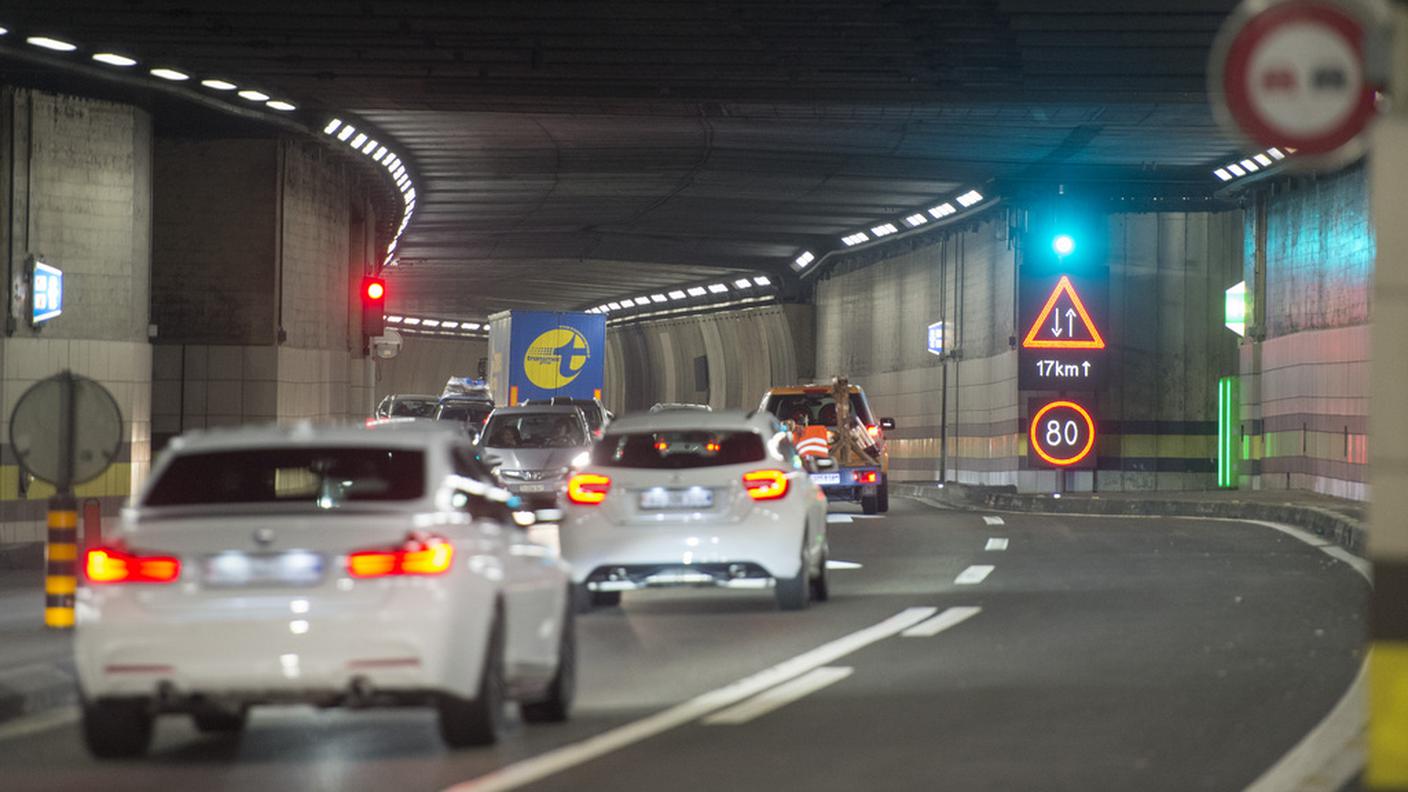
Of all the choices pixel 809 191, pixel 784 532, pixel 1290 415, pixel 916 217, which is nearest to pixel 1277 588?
pixel 784 532

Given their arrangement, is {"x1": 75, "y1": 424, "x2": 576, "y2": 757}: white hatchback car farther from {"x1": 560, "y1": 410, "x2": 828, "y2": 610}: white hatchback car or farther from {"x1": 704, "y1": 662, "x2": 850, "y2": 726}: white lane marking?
{"x1": 560, "y1": 410, "x2": 828, "y2": 610}: white hatchback car

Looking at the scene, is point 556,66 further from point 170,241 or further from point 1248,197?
point 1248,197

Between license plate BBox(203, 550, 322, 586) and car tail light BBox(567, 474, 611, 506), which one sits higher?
car tail light BBox(567, 474, 611, 506)

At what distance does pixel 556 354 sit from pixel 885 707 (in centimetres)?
3652

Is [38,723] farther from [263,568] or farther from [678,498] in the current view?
[678,498]

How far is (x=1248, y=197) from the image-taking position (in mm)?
38250

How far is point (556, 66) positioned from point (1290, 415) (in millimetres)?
15292

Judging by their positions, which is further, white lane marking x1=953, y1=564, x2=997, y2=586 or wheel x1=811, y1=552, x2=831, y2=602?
white lane marking x1=953, y1=564, x2=997, y2=586

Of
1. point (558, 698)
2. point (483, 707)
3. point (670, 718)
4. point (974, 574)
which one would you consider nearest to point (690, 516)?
point (974, 574)

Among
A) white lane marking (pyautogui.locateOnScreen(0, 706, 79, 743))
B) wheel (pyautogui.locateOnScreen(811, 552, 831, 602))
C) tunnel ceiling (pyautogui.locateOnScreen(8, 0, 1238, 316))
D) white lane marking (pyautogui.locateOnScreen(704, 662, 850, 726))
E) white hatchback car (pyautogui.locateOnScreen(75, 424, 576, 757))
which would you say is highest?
tunnel ceiling (pyautogui.locateOnScreen(8, 0, 1238, 316))

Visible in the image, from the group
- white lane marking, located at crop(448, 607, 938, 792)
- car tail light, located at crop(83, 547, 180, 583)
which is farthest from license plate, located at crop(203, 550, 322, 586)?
white lane marking, located at crop(448, 607, 938, 792)

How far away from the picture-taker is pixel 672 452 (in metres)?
17.9

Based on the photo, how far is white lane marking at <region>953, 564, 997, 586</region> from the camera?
66.3 ft

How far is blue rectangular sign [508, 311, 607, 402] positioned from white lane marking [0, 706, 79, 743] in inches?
1373
